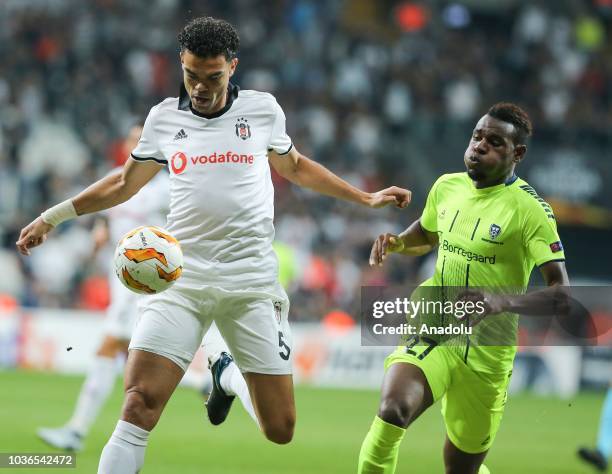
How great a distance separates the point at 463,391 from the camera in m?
6.36

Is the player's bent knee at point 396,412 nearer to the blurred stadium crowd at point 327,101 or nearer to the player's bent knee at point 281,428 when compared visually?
the player's bent knee at point 281,428

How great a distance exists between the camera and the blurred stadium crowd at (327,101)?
17781 millimetres

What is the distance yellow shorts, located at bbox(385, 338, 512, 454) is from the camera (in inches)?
248

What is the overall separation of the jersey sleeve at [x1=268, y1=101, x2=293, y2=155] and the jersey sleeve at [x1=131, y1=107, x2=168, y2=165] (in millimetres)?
600

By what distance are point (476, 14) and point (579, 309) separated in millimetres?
21079

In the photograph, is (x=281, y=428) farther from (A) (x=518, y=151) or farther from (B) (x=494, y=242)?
(A) (x=518, y=151)

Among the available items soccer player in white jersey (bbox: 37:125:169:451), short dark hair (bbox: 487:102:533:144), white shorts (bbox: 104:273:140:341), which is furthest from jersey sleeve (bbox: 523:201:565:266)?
white shorts (bbox: 104:273:140:341)

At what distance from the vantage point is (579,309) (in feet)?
20.6


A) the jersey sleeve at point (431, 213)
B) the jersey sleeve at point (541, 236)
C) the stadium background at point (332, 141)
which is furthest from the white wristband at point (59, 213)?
the stadium background at point (332, 141)

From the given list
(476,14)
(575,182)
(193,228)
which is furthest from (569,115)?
A: (193,228)

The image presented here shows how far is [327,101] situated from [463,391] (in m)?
15.5

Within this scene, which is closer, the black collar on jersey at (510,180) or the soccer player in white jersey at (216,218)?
the soccer player in white jersey at (216,218)

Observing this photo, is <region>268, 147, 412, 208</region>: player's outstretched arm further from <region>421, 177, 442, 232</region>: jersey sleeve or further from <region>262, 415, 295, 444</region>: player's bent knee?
<region>262, 415, 295, 444</region>: player's bent knee

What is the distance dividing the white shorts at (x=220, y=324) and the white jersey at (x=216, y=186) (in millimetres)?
79
